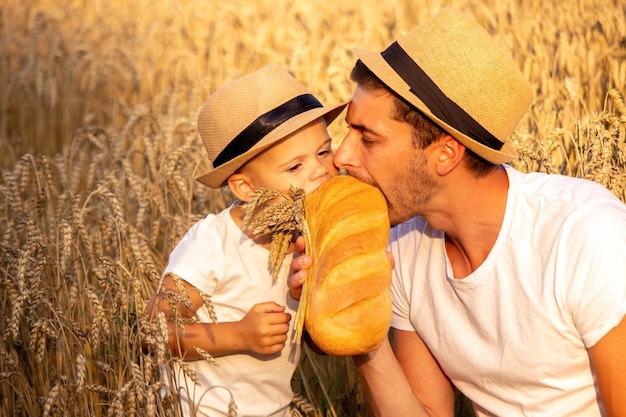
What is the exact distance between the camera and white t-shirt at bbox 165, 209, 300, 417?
331 cm

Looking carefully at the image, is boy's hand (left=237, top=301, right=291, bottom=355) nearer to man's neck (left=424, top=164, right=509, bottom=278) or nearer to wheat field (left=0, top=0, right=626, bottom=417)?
wheat field (left=0, top=0, right=626, bottom=417)

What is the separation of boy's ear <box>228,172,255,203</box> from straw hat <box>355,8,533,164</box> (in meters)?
0.77

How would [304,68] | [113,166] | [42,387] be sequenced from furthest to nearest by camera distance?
[304,68] < [113,166] < [42,387]

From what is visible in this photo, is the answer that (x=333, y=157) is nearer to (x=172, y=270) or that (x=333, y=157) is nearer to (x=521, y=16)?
(x=172, y=270)

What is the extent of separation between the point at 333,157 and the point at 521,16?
399 cm

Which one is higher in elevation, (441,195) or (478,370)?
(441,195)

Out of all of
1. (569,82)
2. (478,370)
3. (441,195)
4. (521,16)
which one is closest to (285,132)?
(441,195)

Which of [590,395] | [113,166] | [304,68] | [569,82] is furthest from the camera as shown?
[304,68]

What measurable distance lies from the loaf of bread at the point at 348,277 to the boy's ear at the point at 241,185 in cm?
56

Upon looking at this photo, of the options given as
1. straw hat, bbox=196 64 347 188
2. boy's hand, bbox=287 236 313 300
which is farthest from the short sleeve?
straw hat, bbox=196 64 347 188

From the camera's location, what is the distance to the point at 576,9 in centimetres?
615

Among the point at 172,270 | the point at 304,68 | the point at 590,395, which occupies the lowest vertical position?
the point at 590,395

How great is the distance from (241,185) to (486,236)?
41.0 inches

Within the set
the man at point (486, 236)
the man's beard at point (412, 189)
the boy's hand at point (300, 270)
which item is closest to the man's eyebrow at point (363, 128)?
the man at point (486, 236)
